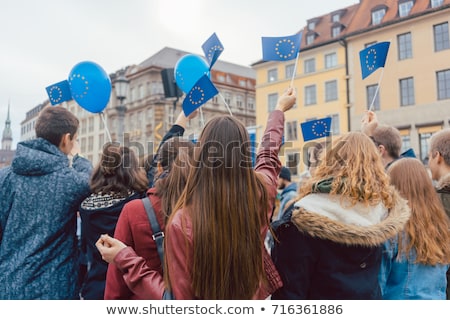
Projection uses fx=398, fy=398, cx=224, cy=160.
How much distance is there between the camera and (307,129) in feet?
12.0

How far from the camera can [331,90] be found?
26.2 metres

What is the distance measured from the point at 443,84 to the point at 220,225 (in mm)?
10026

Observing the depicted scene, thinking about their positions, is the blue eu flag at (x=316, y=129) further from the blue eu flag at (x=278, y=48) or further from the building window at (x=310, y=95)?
the building window at (x=310, y=95)

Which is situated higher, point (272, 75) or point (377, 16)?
point (272, 75)

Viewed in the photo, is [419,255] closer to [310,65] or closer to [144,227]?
[144,227]

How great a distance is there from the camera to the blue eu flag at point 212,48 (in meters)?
3.75

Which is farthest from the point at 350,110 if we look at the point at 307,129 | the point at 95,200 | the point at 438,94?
the point at 95,200

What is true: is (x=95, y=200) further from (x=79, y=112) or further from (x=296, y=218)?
(x=79, y=112)

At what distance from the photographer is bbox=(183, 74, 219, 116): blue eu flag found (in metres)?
3.41

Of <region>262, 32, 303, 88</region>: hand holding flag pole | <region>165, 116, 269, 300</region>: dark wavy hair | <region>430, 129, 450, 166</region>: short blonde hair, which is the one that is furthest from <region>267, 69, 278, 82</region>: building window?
<region>165, 116, 269, 300</region>: dark wavy hair

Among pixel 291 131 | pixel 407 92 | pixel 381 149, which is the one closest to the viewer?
pixel 381 149

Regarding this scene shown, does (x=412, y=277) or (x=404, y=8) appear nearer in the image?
(x=412, y=277)

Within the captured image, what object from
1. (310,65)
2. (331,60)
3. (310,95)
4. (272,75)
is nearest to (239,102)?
(272,75)
